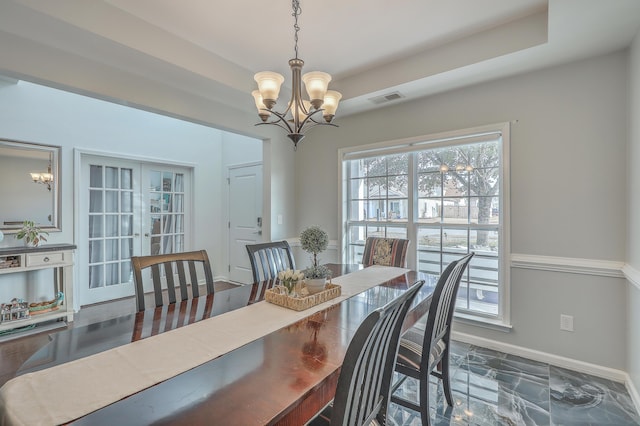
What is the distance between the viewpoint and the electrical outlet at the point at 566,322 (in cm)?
246

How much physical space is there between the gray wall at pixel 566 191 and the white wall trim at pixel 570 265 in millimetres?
34

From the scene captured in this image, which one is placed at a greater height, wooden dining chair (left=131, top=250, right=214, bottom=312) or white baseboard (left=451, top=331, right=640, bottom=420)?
wooden dining chair (left=131, top=250, right=214, bottom=312)

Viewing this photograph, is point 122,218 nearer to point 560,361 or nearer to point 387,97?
point 387,97

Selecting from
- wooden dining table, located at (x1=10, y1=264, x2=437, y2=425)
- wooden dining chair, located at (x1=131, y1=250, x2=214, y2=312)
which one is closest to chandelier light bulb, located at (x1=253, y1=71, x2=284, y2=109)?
wooden dining chair, located at (x1=131, y1=250, x2=214, y2=312)

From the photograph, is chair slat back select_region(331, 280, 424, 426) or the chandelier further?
the chandelier

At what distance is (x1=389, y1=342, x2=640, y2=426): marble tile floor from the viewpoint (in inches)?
74.5

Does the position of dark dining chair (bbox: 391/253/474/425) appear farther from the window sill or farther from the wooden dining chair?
the wooden dining chair

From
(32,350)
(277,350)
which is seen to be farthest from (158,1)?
(32,350)

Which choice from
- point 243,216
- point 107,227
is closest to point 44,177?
point 107,227

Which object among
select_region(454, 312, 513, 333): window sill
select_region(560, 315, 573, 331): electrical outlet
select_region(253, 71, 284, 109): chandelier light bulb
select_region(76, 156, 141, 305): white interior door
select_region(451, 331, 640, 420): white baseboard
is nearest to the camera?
select_region(253, 71, 284, 109): chandelier light bulb

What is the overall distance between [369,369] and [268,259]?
1.63 m

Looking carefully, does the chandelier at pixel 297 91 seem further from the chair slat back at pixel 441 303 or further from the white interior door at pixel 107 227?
the white interior door at pixel 107 227

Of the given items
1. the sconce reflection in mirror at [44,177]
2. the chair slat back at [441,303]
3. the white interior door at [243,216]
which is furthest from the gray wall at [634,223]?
the sconce reflection in mirror at [44,177]

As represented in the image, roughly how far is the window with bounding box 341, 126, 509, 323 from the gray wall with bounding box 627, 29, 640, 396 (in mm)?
779
